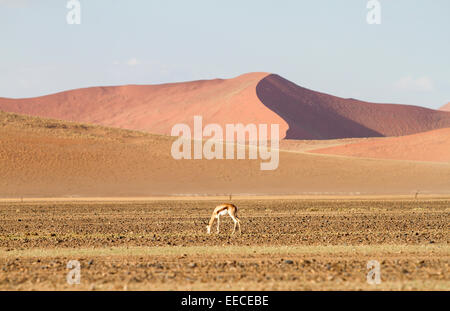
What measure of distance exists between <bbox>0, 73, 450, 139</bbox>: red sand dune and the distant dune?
61.5 m

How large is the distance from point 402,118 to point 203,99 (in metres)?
52.7

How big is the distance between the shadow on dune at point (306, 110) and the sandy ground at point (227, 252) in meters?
115

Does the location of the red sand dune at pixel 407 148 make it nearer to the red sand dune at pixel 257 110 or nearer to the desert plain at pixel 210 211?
the desert plain at pixel 210 211

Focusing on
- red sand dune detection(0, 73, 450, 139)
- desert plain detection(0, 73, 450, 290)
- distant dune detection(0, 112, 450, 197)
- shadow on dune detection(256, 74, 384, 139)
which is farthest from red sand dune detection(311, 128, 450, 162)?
shadow on dune detection(256, 74, 384, 139)

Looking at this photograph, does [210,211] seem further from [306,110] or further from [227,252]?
[306,110]

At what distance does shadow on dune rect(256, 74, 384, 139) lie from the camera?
149 meters

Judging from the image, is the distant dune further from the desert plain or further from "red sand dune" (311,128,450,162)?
"red sand dune" (311,128,450,162)

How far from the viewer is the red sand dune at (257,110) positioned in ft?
468

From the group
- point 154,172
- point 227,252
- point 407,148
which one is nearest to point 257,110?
point 407,148

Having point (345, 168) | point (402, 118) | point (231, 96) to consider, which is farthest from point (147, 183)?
point (402, 118)

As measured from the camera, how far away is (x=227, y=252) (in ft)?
46.9

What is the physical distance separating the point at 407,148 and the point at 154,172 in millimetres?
40693
